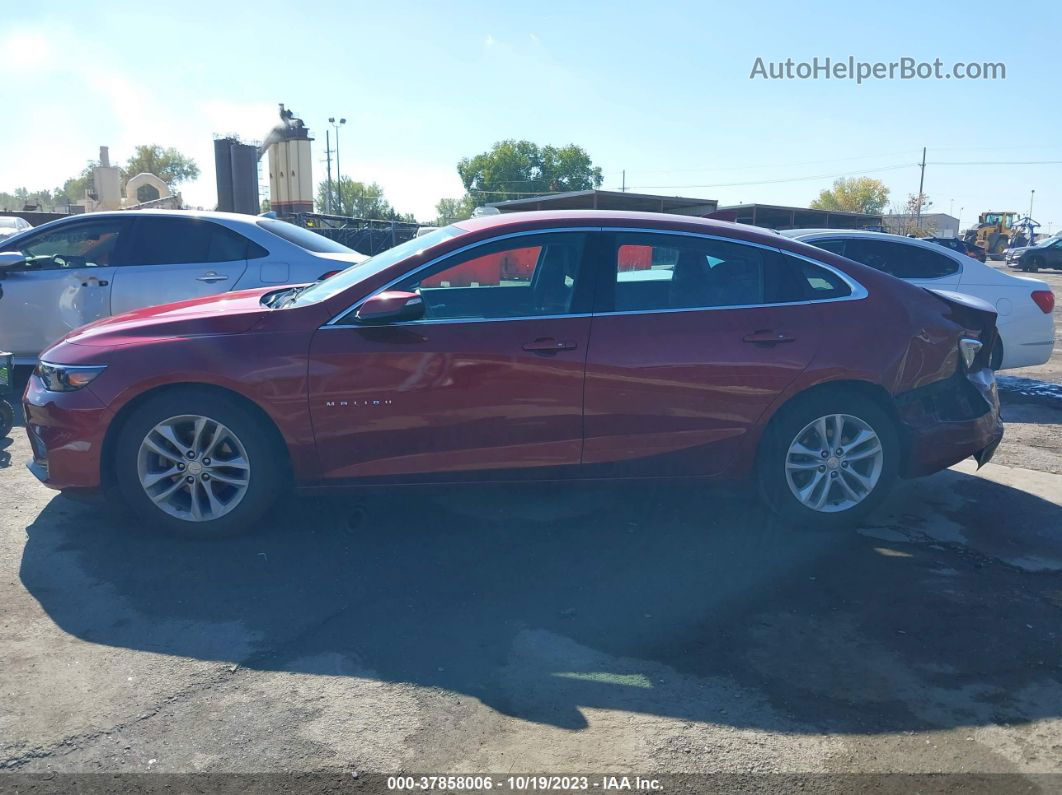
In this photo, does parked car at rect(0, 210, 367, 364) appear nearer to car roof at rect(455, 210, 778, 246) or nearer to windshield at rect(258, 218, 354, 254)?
windshield at rect(258, 218, 354, 254)

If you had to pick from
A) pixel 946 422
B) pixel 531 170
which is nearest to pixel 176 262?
pixel 946 422

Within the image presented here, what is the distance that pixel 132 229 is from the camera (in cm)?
795

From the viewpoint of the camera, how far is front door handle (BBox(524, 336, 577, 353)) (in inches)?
178

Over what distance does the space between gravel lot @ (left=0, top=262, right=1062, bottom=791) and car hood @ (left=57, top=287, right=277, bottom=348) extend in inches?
40.9

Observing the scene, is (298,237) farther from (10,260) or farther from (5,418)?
(5,418)

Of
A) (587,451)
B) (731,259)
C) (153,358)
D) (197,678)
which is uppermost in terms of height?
(731,259)

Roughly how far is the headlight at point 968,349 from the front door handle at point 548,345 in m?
2.27

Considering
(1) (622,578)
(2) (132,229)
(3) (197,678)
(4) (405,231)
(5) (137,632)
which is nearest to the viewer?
(3) (197,678)

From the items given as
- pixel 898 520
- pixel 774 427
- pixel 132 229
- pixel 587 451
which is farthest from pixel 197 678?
pixel 132 229

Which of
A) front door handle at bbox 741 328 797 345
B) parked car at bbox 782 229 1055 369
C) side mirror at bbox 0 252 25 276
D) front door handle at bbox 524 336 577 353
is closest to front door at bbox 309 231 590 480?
front door handle at bbox 524 336 577 353

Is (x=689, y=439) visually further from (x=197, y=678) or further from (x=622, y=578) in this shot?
(x=197, y=678)

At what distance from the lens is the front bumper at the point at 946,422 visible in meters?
4.89

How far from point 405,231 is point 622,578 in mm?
16034

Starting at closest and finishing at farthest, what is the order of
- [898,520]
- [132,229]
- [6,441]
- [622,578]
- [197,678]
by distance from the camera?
[197,678] < [622,578] < [898,520] < [6,441] < [132,229]
